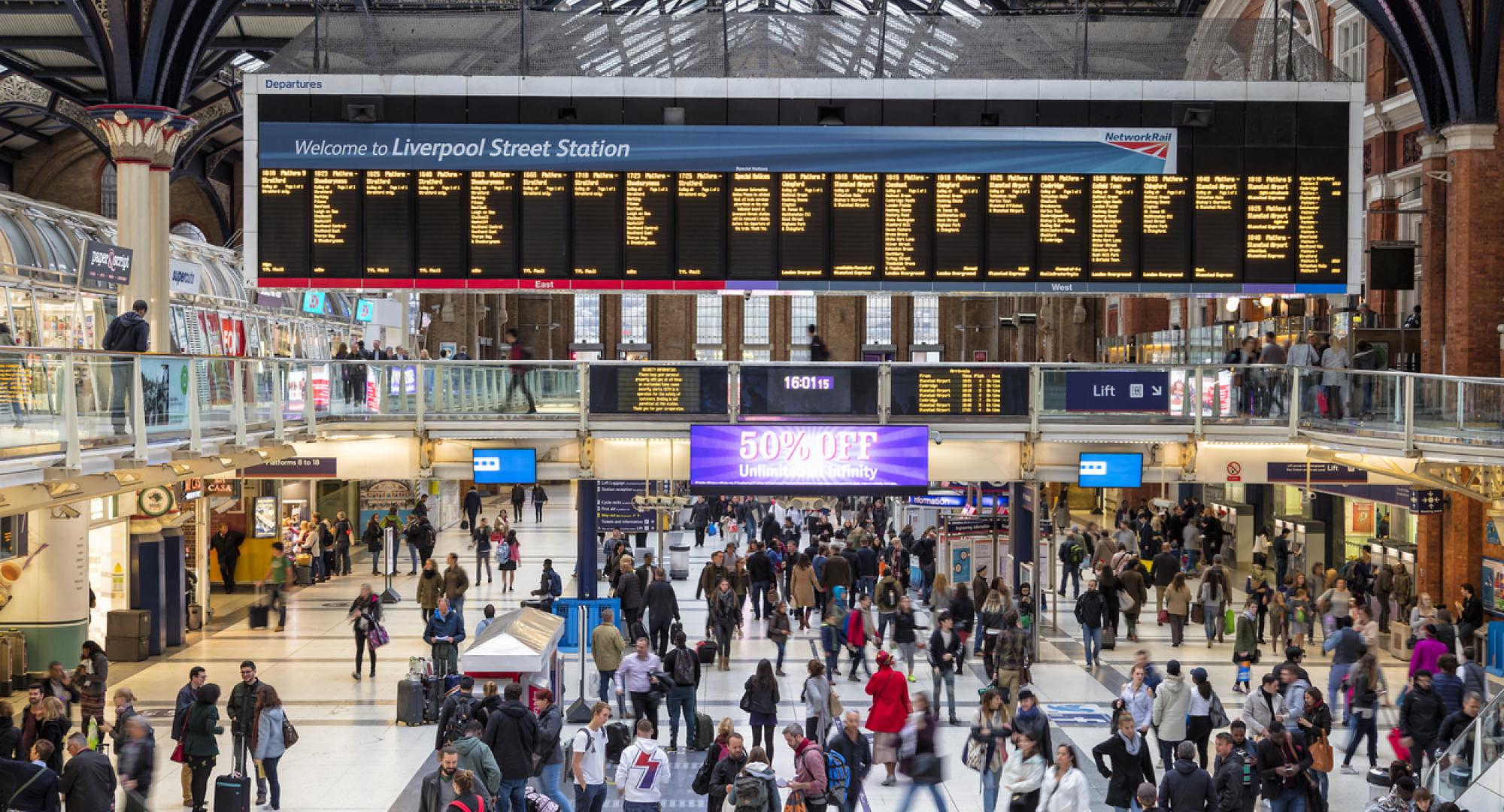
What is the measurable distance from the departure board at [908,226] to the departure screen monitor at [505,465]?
5.91 meters

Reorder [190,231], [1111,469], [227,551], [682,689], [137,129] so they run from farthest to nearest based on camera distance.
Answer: [190,231] → [227,551] → [137,129] → [1111,469] → [682,689]

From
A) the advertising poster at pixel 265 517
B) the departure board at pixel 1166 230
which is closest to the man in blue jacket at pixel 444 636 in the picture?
the departure board at pixel 1166 230

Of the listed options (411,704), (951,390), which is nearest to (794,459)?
(951,390)

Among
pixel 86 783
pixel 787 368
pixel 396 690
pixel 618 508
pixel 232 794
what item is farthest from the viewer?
pixel 618 508

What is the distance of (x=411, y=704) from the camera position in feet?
54.0

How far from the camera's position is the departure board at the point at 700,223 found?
20.4m

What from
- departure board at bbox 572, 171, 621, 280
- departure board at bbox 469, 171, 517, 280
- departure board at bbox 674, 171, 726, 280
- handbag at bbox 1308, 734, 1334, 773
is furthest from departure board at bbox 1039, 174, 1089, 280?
handbag at bbox 1308, 734, 1334, 773

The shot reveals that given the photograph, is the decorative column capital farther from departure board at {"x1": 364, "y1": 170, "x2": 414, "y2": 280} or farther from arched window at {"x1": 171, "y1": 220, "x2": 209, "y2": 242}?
arched window at {"x1": 171, "y1": 220, "x2": 209, "y2": 242}

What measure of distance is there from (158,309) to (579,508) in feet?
24.7

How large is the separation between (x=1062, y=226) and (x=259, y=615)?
14889mm

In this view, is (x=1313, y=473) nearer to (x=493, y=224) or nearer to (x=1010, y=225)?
(x=1010, y=225)

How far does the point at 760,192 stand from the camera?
67.1ft

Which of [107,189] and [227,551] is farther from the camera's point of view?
[107,189]

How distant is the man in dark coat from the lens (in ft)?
93.3
